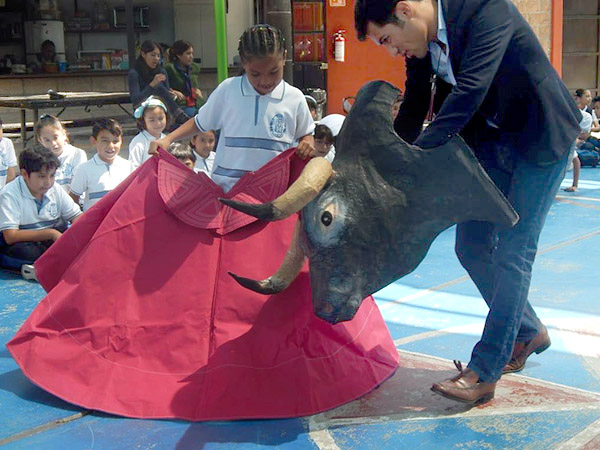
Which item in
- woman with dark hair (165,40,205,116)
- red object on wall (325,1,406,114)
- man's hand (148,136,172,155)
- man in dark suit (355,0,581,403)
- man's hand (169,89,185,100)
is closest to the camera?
man in dark suit (355,0,581,403)

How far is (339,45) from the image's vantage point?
1341 centimetres

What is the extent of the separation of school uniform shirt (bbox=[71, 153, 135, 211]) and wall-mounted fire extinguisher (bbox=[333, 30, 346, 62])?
736 centimetres

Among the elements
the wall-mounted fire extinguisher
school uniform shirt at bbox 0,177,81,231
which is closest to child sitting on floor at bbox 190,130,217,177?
school uniform shirt at bbox 0,177,81,231

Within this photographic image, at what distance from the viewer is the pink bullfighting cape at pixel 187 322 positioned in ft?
11.3

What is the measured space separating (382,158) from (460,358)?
1.33 m

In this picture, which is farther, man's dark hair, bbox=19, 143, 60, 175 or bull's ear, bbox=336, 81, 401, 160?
man's dark hair, bbox=19, 143, 60, 175

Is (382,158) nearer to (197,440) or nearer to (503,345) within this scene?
(503,345)

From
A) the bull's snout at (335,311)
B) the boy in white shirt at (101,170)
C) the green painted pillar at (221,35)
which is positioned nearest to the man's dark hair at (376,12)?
the bull's snout at (335,311)

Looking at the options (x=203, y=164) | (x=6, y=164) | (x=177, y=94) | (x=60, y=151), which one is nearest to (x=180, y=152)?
(x=203, y=164)

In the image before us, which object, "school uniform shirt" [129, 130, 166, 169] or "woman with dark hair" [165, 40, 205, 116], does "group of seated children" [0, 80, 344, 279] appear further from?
"woman with dark hair" [165, 40, 205, 116]

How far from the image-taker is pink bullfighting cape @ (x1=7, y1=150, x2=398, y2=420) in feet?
11.3

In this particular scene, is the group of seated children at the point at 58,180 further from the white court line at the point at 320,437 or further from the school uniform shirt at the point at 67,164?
the white court line at the point at 320,437

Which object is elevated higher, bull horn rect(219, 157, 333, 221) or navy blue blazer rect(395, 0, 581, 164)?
navy blue blazer rect(395, 0, 581, 164)

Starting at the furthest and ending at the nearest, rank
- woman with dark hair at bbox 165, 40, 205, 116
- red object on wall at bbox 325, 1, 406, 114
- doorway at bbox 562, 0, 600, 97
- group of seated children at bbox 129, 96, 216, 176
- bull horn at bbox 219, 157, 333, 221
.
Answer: doorway at bbox 562, 0, 600, 97
red object on wall at bbox 325, 1, 406, 114
woman with dark hair at bbox 165, 40, 205, 116
group of seated children at bbox 129, 96, 216, 176
bull horn at bbox 219, 157, 333, 221
